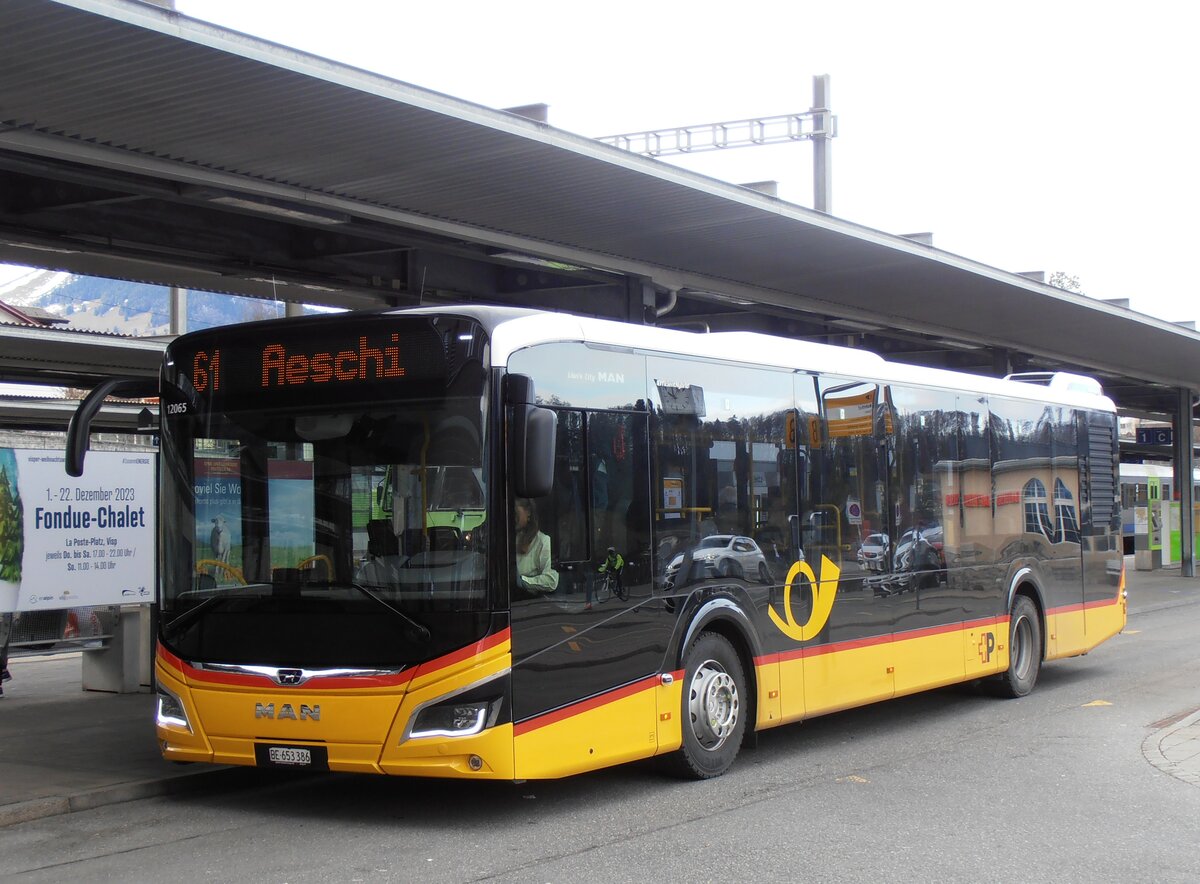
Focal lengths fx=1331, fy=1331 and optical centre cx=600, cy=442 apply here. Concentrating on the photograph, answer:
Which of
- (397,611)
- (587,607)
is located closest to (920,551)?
(587,607)

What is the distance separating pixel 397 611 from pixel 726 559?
2783 mm

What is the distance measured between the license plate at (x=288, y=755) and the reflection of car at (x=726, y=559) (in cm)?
255

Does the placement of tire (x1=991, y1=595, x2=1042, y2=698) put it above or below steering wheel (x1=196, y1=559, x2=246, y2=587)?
below

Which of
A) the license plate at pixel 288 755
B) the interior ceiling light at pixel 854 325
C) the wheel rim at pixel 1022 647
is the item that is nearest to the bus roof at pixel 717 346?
the wheel rim at pixel 1022 647

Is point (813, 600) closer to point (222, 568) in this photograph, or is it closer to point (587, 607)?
point (587, 607)

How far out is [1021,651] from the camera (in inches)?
537

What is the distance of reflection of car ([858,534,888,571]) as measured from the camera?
1097 centimetres

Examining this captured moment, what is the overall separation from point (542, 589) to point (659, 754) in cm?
176

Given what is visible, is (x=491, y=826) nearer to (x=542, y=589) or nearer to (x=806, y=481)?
(x=542, y=589)

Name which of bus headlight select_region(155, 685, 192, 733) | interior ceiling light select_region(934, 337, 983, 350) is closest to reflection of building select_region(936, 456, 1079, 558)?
bus headlight select_region(155, 685, 192, 733)

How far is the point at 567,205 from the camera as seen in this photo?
13.1 meters

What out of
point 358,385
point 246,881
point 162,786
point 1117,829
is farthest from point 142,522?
point 1117,829

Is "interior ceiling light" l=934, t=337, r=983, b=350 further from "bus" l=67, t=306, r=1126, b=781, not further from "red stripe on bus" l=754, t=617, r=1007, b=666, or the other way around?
"bus" l=67, t=306, r=1126, b=781

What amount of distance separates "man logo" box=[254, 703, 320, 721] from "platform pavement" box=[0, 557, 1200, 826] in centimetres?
153
